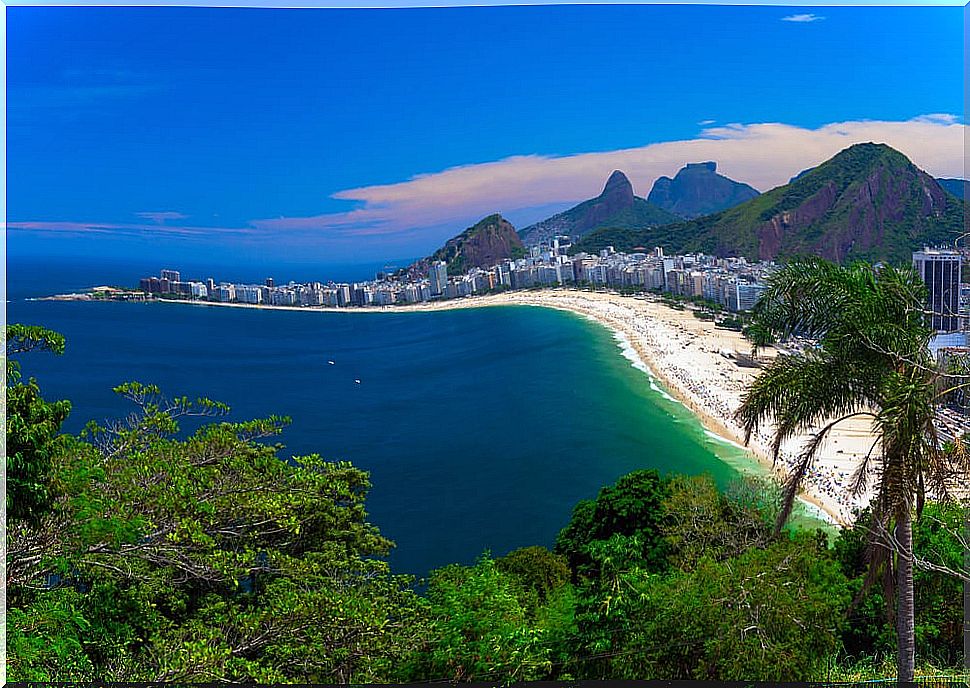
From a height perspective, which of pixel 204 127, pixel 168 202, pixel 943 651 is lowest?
pixel 943 651

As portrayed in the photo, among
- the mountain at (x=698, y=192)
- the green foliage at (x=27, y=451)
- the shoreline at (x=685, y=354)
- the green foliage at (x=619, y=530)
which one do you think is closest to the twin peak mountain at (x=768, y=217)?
the mountain at (x=698, y=192)

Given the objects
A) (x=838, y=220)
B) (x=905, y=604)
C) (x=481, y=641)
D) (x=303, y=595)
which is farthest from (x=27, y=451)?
(x=838, y=220)

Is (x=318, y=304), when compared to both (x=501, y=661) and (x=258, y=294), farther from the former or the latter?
(x=501, y=661)

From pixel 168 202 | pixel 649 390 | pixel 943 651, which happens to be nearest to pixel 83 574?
pixel 168 202

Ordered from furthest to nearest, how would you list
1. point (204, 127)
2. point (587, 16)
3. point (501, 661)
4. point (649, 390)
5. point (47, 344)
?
point (649, 390) < point (204, 127) < point (587, 16) < point (501, 661) < point (47, 344)

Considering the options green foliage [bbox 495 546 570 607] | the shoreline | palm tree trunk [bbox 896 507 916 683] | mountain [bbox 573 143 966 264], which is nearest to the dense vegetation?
green foliage [bbox 495 546 570 607]

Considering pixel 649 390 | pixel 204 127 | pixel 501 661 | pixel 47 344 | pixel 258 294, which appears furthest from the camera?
pixel 649 390
